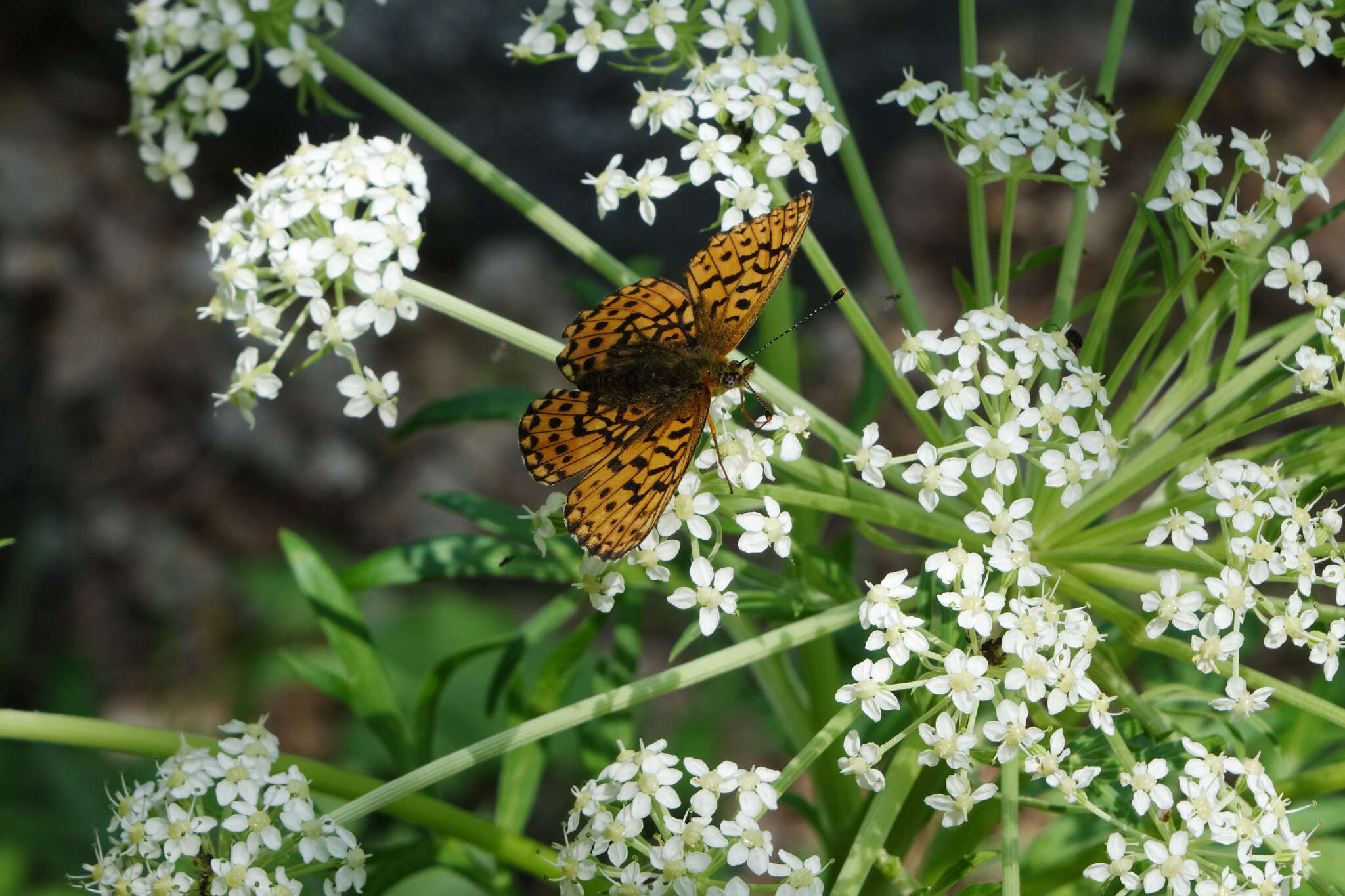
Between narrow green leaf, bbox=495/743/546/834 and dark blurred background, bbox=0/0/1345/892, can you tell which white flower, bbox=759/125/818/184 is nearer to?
narrow green leaf, bbox=495/743/546/834

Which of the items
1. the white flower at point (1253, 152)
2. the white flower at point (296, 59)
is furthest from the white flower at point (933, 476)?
the white flower at point (296, 59)

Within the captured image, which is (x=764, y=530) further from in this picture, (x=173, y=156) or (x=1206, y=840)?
(x=173, y=156)

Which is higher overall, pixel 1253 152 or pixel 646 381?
pixel 1253 152

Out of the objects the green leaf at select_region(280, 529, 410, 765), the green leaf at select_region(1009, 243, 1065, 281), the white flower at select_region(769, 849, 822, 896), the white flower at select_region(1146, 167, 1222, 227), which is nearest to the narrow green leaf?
the green leaf at select_region(280, 529, 410, 765)

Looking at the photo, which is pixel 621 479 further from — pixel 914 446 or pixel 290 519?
pixel 290 519

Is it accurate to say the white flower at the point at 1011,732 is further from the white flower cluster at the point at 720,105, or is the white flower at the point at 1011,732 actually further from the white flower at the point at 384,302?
the white flower at the point at 384,302

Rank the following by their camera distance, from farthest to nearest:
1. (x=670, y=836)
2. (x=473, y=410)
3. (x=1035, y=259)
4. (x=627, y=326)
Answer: (x=473, y=410)
(x=627, y=326)
(x=1035, y=259)
(x=670, y=836)

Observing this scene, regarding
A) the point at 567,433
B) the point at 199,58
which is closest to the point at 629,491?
the point at 567,433

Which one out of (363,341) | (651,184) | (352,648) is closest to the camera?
(651,184)
